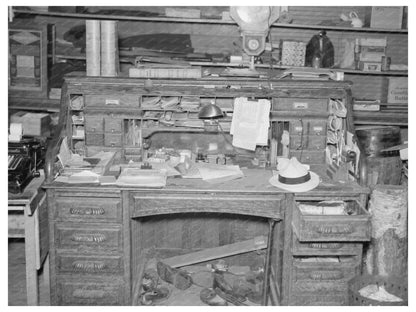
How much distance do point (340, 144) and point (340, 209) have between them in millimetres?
563

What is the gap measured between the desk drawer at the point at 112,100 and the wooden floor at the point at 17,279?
1.50 metres

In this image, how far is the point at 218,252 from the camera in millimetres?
4559

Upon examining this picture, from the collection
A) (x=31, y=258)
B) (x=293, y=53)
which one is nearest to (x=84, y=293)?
(x=31, y=258)

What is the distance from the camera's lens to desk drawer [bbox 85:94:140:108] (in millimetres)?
3959

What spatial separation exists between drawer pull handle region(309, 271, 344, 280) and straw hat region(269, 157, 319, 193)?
57 centimetres

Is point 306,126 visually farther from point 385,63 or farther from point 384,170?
point 385,63

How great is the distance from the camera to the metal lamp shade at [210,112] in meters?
3.74

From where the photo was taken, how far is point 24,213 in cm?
359

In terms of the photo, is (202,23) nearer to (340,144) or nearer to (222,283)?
(340,144)

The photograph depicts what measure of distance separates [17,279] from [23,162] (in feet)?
3.84

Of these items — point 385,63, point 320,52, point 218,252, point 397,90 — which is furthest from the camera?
point 397,90

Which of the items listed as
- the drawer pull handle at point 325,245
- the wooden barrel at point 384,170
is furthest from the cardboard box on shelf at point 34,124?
the wooden barrel at point 384,170

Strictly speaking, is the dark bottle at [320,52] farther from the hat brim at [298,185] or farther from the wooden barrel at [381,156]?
the hat brim at [298,185]

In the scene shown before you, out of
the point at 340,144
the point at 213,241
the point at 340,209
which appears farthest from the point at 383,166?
the point at 213,241
